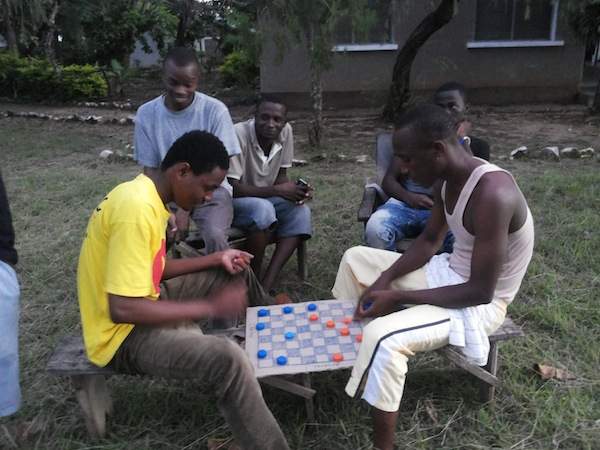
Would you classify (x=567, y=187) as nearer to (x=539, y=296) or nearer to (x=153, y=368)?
(x=539, y=296)

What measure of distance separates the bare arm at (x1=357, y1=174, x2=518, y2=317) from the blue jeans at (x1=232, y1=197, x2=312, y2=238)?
1.46m

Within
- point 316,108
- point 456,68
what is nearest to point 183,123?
point 316,108

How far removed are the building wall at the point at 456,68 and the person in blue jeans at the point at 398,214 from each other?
7.99 m

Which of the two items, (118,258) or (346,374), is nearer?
(118,258)

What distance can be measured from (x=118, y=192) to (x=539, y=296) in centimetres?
268

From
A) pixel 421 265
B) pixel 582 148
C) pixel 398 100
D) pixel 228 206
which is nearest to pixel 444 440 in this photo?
pixel 421 265

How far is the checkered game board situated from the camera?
2.26 metres

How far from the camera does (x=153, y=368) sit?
211cm

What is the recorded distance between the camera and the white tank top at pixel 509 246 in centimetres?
222

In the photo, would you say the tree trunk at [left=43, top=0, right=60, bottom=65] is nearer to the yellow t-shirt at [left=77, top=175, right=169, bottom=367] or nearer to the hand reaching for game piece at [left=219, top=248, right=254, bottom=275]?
the hand reaching for game piece at [left=219, top=248, right=254, bottom=275]

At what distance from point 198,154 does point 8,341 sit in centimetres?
111

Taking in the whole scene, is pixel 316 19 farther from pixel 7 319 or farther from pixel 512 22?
pixel 512 22

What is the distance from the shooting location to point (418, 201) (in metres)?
3.43

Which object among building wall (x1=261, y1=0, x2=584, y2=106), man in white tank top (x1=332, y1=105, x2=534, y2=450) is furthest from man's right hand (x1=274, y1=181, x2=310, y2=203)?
building wall (x1=261, y1=0, x2=584, y2=106)
